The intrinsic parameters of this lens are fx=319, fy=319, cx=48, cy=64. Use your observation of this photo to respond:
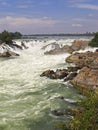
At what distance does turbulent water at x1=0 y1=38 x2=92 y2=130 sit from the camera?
1911 centimetres

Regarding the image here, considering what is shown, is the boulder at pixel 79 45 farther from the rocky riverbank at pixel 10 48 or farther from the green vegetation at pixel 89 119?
the green vegetation at pixel 89 119

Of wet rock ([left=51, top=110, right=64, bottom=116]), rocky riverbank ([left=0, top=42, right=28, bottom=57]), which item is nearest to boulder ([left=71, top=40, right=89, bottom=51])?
rocky riverbank ([left=0, top=42, right=28, bottom=57])

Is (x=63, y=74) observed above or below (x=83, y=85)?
above

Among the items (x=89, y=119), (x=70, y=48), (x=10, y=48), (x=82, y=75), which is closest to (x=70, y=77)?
(x=82, y=75)

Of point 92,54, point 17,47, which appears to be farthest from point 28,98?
point 17,47

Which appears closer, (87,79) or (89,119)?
(89,119)

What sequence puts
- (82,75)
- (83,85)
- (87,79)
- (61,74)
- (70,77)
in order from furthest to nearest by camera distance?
(61,74)
(70,77)
(82,75)
(87,79)
(83,85)

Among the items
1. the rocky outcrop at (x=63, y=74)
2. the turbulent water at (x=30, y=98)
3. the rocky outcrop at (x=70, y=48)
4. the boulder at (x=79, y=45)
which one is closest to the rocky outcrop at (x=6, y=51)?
the rocky outcrop at (x=70, y=48)

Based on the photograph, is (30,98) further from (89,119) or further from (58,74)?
(89,119)

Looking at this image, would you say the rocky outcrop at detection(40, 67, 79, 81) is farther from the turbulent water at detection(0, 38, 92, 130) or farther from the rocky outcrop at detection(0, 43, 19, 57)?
the rocky outcrop at detection(0, 43, 19, 57)

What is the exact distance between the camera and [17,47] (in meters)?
60.4

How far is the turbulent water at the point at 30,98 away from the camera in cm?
1911

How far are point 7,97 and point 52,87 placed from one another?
500 cm

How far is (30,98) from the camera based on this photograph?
82.0 feet
